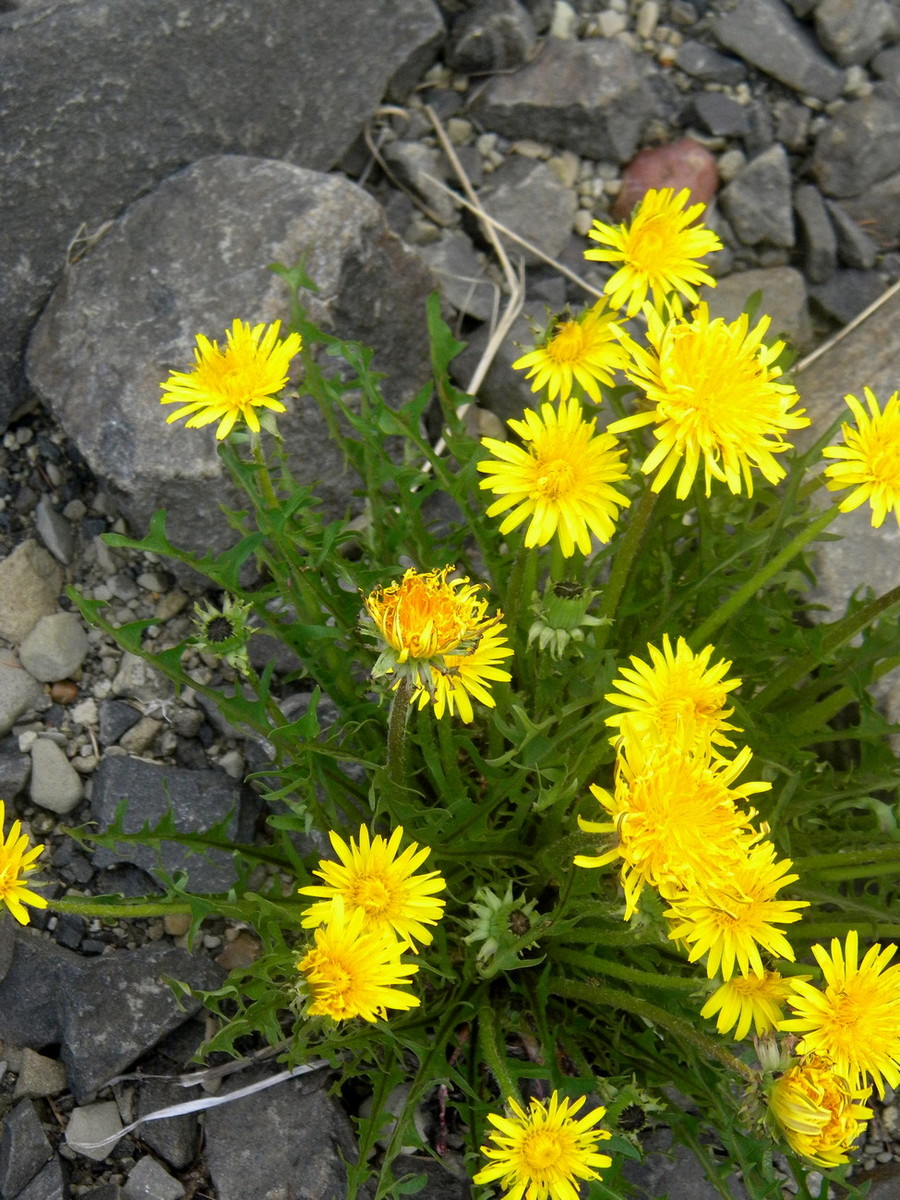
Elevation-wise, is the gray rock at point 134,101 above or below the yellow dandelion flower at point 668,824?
above

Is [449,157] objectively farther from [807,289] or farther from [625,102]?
[807,289]

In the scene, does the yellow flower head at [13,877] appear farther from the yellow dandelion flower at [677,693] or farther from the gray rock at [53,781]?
the yellow dandelion flower at [677,693]

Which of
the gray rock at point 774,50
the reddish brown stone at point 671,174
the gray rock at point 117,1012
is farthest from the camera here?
the gray rock at point 774,50

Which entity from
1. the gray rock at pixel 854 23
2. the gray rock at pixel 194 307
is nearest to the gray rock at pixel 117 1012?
the gray rock at pixel 194 307

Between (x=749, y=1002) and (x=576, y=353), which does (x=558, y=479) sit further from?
(x=749, y=1002)

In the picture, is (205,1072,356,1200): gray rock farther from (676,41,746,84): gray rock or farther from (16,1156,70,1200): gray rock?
(676,41,746,84): gray rock

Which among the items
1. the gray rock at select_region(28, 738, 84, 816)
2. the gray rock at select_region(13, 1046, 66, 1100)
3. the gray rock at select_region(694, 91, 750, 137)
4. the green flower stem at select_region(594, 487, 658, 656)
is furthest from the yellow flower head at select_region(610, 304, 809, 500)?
the gray rock at select_region(694, 91, 750, 137)
